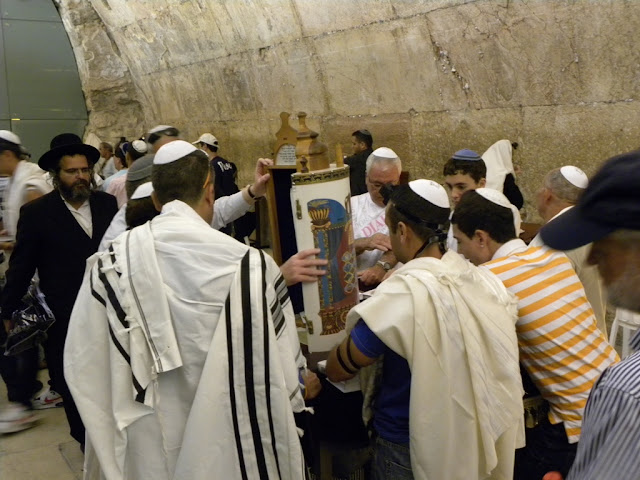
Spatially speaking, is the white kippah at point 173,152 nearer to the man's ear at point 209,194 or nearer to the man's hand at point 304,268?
the man's ear at point 209,194

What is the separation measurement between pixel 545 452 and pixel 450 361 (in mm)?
722

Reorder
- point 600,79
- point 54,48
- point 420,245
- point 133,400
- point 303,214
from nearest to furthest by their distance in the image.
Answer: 1. point 133,400
2. point 420,245
3. point 303,214
4. point 600,79
5. point 54,48

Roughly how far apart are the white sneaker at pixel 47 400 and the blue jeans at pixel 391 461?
3250 millimetres

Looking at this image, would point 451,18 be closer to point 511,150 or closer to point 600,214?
point 511,150

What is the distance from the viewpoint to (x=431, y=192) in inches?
91.7

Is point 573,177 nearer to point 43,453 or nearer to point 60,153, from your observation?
point 60,153

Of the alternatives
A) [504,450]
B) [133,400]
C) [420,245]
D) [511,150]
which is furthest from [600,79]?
[133,400]

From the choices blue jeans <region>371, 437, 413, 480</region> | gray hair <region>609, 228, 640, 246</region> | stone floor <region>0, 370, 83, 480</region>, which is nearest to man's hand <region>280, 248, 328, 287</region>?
blue jeans <region>371, 437, 413, 480</region>

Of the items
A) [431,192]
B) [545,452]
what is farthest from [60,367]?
[545,452]

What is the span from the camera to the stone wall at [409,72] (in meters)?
4.64

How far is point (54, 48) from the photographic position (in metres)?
11.8

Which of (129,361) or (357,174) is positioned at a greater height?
(357,174)

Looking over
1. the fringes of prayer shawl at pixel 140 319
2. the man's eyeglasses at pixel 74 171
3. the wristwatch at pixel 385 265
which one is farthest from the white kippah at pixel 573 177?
the man's eyeglasses at pixel 74 171

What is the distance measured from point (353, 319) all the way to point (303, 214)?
1.62 ft
